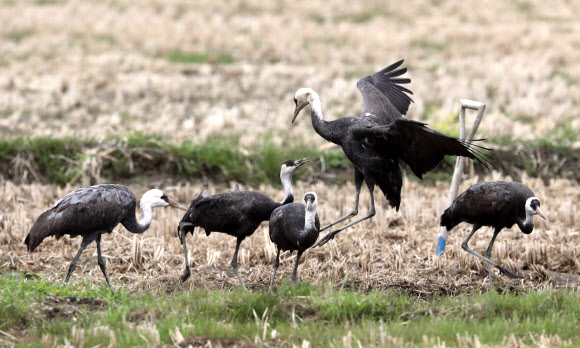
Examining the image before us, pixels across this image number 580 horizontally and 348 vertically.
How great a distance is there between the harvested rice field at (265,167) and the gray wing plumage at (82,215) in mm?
501

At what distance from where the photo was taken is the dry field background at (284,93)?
8.01 metres

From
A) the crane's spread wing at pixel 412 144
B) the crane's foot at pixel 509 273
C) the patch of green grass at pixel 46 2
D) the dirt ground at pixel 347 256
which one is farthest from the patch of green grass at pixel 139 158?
the patch of green grass at pixel 46 2

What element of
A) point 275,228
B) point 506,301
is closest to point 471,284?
point 506,301

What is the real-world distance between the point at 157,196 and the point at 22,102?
8097 millimetres

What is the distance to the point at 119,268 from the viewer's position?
8008 millimetres

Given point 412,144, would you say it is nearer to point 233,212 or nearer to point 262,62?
point 233,212

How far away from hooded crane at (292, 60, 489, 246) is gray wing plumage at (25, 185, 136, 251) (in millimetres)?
1999

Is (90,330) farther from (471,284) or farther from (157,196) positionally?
(471,284)

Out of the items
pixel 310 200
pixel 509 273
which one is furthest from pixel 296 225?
pixel 509 273

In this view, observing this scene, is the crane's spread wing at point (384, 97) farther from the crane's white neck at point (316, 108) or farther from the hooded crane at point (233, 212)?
the hooded crane at point (233, 212)

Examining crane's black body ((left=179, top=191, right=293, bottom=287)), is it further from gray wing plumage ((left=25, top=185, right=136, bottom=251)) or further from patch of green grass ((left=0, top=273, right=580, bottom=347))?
patch of green grass ((left=0, top=273, right=580, bottom=347))

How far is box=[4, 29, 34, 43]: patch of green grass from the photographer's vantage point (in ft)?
72.8

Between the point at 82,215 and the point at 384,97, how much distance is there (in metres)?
3.69

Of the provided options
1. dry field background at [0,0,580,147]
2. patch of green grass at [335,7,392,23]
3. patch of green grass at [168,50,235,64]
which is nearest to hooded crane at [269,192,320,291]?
dry field background at [0,0,580,147]
